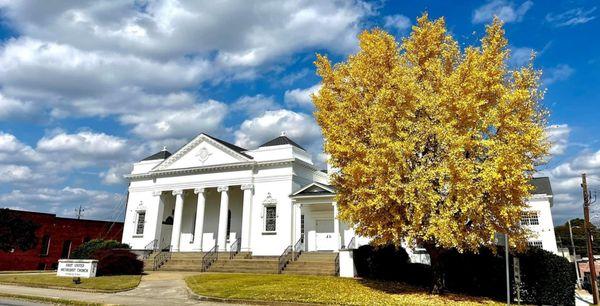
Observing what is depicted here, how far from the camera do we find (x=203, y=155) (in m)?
33.4

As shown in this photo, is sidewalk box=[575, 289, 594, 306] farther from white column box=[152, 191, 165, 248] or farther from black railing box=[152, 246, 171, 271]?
white column box=[152, 191, 165, 248]

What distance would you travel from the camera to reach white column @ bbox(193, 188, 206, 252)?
103 feet

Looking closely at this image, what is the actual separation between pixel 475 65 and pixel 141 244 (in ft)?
97.2

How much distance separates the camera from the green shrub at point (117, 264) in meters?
23.5

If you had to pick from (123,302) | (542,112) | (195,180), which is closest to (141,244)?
(195,180)

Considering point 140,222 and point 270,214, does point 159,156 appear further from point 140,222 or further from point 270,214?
point 270,214

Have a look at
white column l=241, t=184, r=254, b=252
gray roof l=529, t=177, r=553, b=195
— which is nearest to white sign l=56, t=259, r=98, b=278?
white column l=241, t=184, r=254, b=252

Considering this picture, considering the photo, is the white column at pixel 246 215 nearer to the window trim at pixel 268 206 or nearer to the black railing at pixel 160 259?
the window trim at pixel 268 206

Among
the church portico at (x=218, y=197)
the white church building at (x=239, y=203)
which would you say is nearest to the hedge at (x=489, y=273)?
the white church building at (x=239, y=203)

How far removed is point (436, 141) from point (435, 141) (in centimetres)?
4

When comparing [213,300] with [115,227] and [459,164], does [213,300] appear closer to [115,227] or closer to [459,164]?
[459,164]

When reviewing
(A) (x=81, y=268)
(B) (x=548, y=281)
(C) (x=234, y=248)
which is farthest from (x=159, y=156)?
(B) (x=548, y=281)

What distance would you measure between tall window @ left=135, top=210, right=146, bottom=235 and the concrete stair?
53.6 ft

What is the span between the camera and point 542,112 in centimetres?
1556
